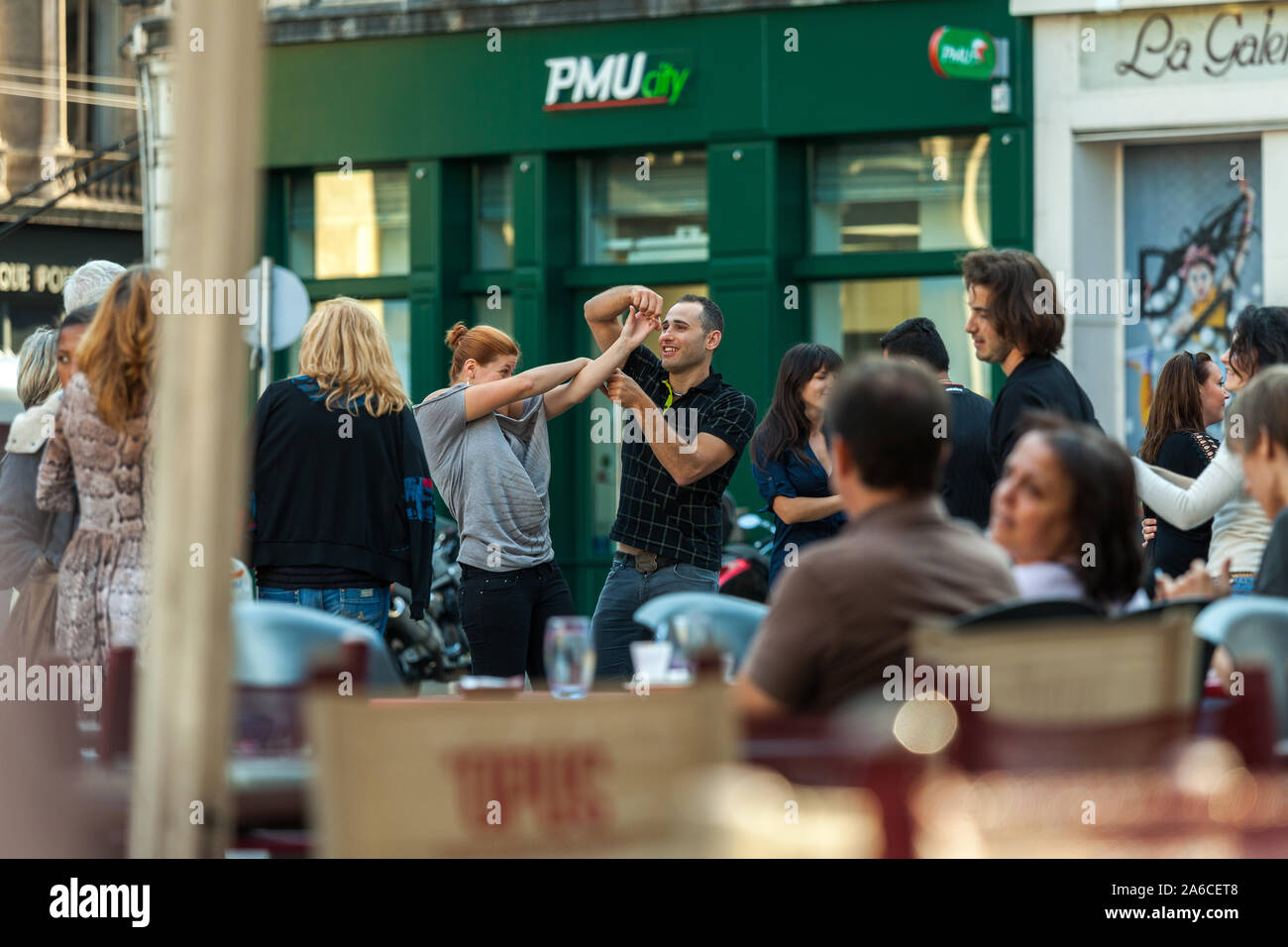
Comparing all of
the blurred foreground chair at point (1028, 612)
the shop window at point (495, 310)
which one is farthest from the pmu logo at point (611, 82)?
the blurred foreground chair at point (1028, 612)

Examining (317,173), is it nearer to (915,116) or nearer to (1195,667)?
(915,116)

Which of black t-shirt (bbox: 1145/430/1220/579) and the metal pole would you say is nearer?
black t-shirt (bbox: 1145/430/1220/579)

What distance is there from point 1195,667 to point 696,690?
114 cm

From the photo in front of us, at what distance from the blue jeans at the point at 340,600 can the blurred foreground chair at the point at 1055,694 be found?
378cm

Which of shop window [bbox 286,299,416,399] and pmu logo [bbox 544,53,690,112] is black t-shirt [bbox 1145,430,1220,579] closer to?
pmu logo [bbox 544,53,690,112]

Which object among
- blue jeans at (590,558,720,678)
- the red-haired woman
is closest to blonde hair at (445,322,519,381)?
the red-haired woman

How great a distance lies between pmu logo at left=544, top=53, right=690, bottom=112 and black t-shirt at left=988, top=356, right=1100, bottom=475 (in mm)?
8777

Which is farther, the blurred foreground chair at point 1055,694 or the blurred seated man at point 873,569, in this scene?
the blurred seated man at point 873,569

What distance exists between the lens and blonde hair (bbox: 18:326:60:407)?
293 inches

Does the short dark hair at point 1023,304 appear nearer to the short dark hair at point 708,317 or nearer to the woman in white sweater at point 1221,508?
the woman in white sweater at point 1221,508

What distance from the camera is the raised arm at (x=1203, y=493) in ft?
22.3
